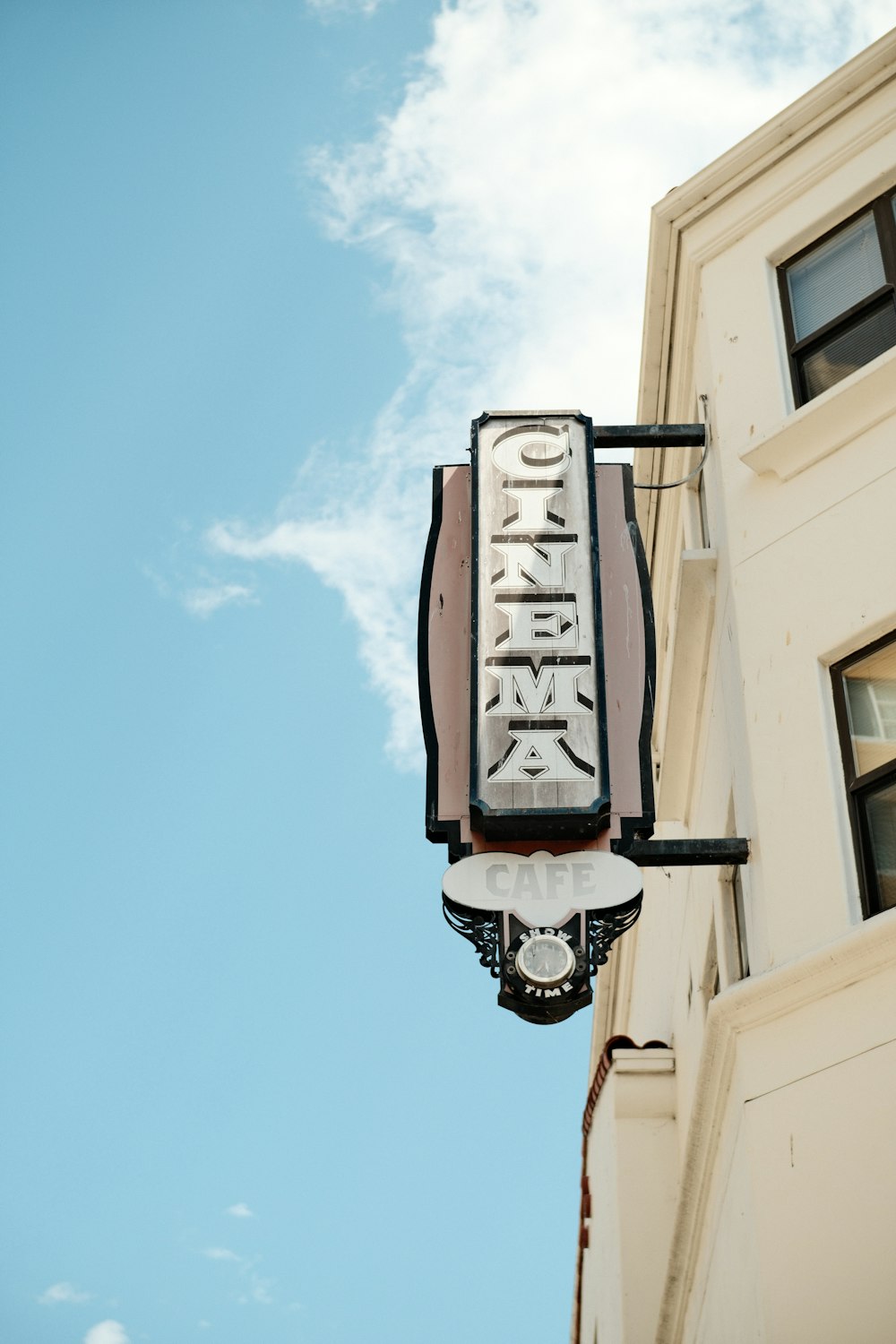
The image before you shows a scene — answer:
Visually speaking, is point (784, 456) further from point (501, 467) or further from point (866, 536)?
point (501, 467)

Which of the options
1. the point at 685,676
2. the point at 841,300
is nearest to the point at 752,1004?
the point at 685,676

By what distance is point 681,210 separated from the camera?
1173 cm

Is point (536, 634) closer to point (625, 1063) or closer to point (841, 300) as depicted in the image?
point (841, 300)

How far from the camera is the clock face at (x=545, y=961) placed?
789 centimetres

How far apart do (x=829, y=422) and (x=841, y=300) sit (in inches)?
47.2

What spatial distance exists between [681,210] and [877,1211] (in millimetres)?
7255

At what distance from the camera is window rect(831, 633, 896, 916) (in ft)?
26.4

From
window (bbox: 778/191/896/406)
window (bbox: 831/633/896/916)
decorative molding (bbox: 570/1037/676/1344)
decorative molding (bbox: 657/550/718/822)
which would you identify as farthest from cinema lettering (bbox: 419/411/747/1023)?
decorative molding (bbox: 570/1037/676/1344)

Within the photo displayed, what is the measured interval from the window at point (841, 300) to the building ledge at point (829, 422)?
14.6 inches

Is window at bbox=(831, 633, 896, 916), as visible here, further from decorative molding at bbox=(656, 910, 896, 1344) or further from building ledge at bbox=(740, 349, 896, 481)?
building ledge at bbox=(740, 349, 896, 481)

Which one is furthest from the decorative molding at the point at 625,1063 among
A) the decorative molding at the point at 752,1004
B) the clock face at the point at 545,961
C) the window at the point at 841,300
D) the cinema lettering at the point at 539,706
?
the window at the point at 841,300

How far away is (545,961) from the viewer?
7.95m

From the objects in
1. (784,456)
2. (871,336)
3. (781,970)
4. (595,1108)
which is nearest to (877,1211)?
(781,970)

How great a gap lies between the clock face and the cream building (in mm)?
781
